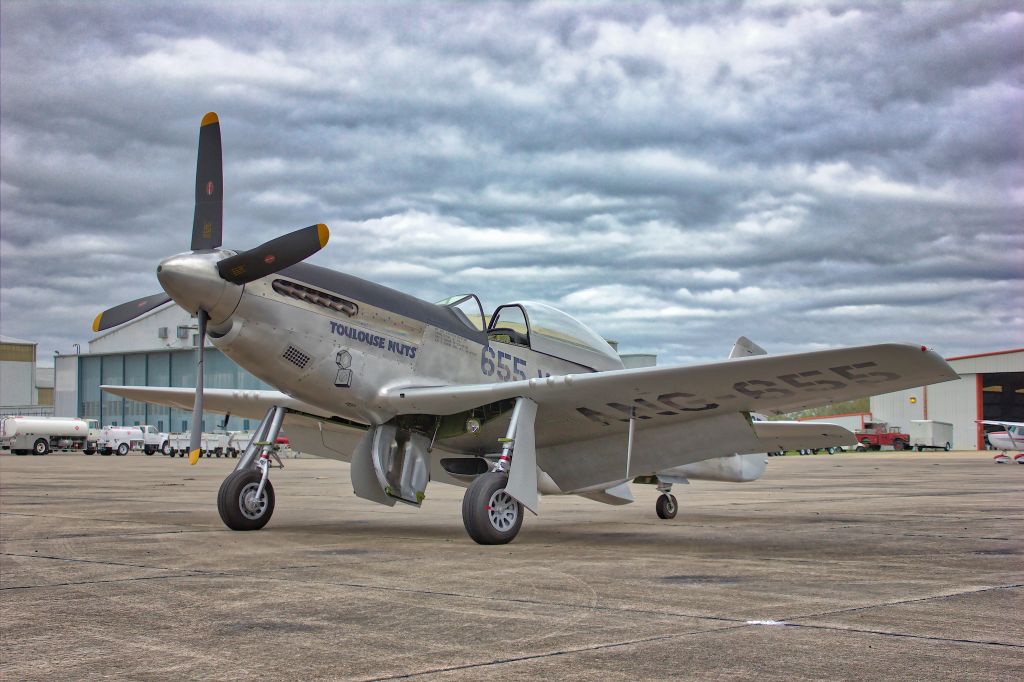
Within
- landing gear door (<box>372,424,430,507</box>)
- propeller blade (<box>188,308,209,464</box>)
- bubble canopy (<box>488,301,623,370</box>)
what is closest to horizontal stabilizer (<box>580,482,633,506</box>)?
bubble canopy (<box>488,301,623,370</box>)

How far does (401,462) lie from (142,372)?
206 feet

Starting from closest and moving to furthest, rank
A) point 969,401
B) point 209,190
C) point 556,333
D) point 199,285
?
point 199,285
point 209,190
point 556,333
point 969,401

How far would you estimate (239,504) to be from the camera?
9.45 meters

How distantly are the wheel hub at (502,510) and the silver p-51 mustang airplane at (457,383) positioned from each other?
2cm

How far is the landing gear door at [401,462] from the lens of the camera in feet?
31.6

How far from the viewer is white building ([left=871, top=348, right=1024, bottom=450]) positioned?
7262 cm

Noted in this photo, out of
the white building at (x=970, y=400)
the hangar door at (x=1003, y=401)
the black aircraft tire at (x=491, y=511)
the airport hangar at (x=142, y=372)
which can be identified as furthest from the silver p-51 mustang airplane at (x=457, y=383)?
the hangar door at (x=1003, y=401)

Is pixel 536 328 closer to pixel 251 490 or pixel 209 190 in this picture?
pixel 251 490

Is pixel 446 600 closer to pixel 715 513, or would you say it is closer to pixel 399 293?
pixel 399 293

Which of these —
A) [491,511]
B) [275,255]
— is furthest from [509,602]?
[275,255]

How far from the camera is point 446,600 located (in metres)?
5.05

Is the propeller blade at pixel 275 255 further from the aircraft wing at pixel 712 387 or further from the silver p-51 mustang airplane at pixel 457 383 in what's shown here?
the aircraft wing at pixel 712 387

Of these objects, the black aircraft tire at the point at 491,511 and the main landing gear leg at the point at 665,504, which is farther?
the main landing gear leg at the point at 665,504

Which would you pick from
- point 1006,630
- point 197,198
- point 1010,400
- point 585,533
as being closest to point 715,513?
point 585,533
